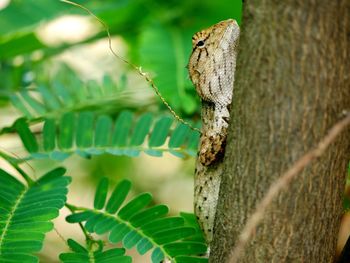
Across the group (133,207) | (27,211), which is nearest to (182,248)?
(133,207)

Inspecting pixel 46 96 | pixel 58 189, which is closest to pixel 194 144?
pixel 58 189

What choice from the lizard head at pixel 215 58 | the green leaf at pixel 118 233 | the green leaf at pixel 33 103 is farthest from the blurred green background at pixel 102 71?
the green leaf at pixel 118 233

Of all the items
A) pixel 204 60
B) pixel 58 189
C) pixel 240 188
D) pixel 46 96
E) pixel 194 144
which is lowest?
pixel 240 188

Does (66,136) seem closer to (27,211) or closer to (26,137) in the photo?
(26,137)

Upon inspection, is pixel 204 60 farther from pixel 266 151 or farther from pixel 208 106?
pixel 266 151

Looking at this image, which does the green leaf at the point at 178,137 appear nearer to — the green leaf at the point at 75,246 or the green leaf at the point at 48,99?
the green leaf at the point at 75,246

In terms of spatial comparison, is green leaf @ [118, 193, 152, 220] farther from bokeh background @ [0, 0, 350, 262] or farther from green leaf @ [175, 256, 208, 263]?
bokeh background @ [0, 0, 350, 262]
